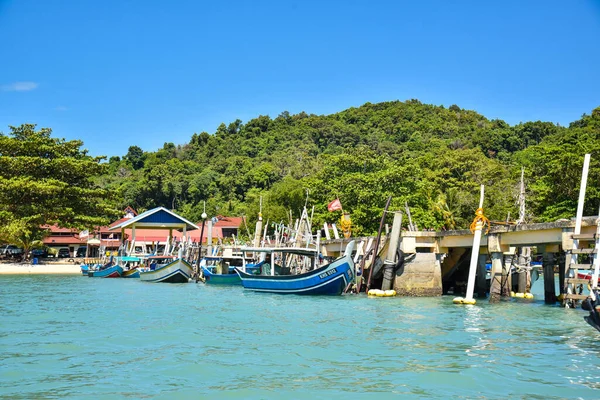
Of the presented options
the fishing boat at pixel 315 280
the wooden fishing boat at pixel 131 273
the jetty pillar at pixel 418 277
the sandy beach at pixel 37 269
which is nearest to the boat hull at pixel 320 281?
the fishing boat at pixel 315 280

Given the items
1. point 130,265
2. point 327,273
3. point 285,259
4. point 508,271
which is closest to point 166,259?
point 130,265

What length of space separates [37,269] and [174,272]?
80.4 ft

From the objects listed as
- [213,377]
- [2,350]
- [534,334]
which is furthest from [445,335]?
[2,350]

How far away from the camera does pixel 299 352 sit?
52.1ft

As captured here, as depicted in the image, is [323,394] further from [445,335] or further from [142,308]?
[142,308]

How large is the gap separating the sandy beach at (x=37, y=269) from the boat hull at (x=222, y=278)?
25.8 m

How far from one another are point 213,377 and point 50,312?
1381cm

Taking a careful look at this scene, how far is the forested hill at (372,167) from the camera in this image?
5228 centimetres

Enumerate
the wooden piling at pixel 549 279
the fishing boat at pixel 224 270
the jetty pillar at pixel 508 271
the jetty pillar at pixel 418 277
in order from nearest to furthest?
1. the wooden piling at pixel 549 279
2. the jetty pillar at pixel 418 277
3. the jetty pillar at pixel 508 271
4. the fishing boat at pixel 224 270

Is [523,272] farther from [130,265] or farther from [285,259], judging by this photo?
[130,265]

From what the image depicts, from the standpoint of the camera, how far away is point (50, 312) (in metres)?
24.7

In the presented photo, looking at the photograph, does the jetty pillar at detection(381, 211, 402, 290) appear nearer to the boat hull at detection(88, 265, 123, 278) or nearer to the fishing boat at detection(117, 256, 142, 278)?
the fishing boat at detection(117, 256, 142, 278)

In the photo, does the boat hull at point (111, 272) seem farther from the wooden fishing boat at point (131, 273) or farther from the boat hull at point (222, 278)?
the boat hull at point (222, 278)

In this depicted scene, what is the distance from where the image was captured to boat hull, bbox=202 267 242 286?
42697mm
